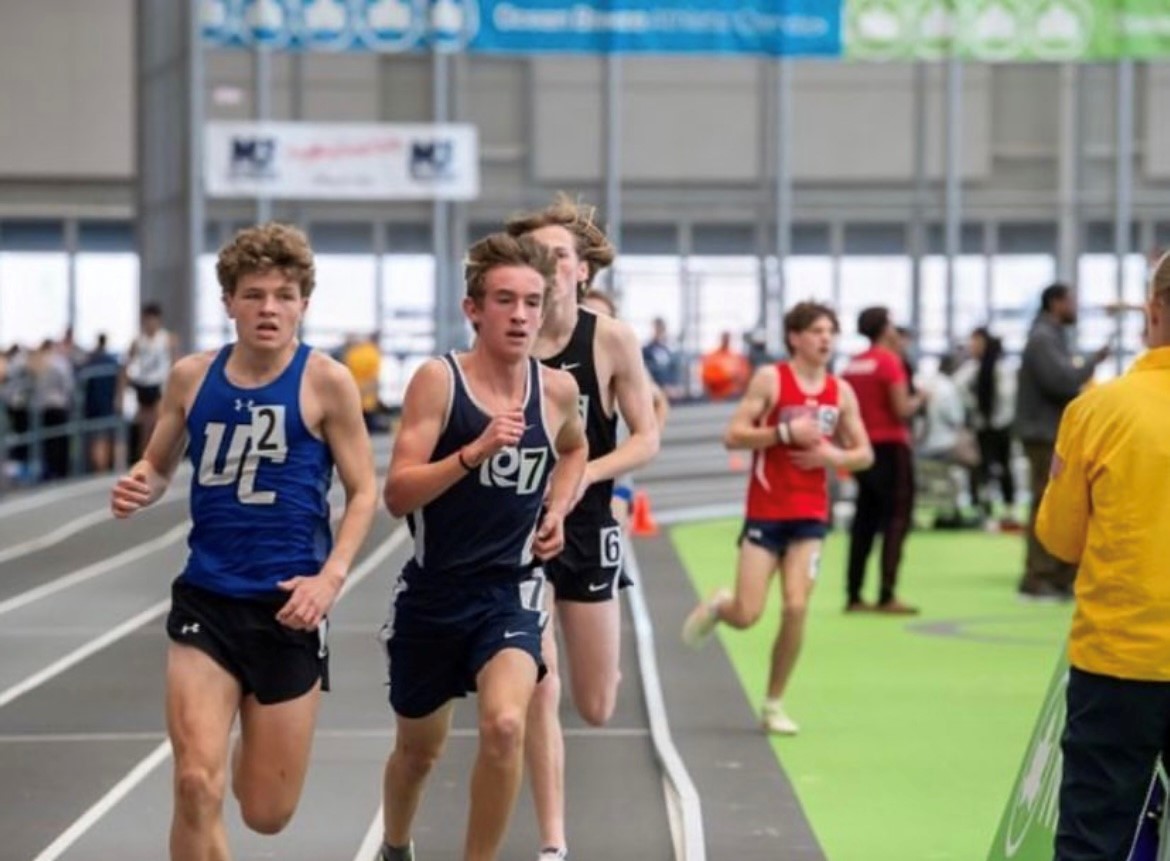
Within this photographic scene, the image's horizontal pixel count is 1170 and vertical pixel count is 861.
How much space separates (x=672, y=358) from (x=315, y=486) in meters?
28.5

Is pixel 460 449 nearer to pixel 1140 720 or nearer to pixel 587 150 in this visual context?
pixel 1140 720

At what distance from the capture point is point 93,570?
67.1ft

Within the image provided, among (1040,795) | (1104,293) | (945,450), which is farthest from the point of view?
(1104,293)

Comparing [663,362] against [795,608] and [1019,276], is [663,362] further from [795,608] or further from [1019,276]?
[795,608]

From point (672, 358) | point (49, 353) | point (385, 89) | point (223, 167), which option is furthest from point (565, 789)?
point (385, 89)

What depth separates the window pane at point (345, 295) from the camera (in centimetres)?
3959

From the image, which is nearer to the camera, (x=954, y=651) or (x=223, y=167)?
(x=954, y=651)

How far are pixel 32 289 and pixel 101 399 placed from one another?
13.0m

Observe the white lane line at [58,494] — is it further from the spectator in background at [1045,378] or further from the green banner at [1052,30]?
the spectator in background at [1045,378]

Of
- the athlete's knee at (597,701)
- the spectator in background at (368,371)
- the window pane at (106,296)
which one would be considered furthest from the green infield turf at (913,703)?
the window pane at (106,296)

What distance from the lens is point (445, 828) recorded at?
9.59m

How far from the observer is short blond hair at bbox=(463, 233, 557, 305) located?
7.40 meters

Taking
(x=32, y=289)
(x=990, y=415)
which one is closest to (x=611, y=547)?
(x=990, y=415)

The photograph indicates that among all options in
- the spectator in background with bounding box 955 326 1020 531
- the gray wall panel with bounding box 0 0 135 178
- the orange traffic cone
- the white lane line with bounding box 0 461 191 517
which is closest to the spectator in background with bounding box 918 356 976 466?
the spectator in background with bounding box 955 326 1020 531
